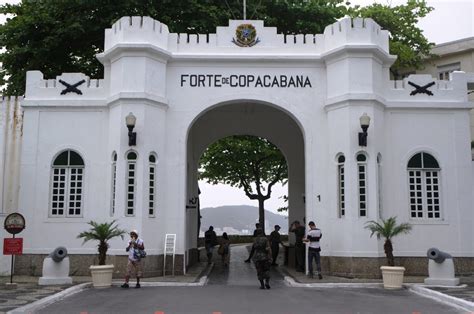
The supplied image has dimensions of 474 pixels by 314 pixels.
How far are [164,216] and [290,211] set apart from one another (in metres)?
6.90

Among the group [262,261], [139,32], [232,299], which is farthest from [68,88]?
[232,299]

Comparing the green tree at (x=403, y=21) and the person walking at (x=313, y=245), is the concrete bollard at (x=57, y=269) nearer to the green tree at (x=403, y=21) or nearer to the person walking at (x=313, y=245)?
the person walking at (x=313, y=245)

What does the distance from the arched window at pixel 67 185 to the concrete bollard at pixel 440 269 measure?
10.1 metres

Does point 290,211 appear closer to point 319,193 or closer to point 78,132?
point 319,193

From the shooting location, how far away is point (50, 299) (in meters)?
12.0

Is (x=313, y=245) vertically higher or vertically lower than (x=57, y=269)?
higher

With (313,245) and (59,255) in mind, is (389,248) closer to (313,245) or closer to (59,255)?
(313,245)

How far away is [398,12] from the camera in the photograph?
28.8m

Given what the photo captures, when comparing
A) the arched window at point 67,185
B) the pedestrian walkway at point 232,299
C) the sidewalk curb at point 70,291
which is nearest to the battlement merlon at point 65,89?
the arched window at point 67,185

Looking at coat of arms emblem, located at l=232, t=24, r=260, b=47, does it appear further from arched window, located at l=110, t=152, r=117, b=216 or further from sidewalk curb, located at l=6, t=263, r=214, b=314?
sidewalk curb, located at l=6, t=263, r=214, b=314

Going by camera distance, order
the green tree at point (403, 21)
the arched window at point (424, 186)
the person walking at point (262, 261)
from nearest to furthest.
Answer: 1. the person walking at point (262, 261)
2. the arched window at point (424, 186)
3. the green tree at point (403, 21)

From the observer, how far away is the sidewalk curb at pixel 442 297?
11180 millimetres

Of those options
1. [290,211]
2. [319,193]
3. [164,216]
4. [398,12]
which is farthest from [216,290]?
[398,12]

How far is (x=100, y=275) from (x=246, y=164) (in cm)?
2005
